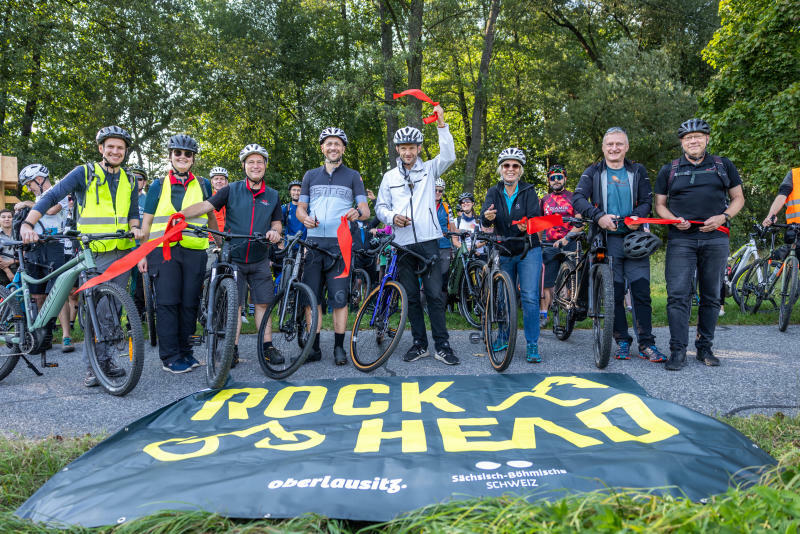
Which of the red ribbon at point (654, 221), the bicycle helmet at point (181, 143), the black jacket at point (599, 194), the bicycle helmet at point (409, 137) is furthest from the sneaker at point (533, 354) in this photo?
the bicycle helmet at point (181, 143)

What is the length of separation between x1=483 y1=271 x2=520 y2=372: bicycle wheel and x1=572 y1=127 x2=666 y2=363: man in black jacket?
119cm

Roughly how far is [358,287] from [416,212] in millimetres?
3930

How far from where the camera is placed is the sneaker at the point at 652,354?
5.17m

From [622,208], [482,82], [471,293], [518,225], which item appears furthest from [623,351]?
[482,82]

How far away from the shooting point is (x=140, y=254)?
182 inches

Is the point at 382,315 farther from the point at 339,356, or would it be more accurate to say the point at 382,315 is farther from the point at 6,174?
the point at 6,174

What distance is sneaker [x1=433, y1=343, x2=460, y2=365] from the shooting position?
5277 millimetres

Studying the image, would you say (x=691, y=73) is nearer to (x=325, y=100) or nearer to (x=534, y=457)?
(x=325, y=100)

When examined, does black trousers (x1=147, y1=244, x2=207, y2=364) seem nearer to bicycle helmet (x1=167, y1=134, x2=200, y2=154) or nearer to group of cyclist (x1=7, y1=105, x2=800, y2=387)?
group of cyclist (x1=7, y1=105, x2=800, y2=387)

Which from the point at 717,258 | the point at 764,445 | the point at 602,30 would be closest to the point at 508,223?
the point at 717,258

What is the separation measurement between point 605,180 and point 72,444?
16.7 feet

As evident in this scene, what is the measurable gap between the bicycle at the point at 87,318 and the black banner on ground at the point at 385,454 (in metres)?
1.32

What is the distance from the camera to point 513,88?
91.4ft

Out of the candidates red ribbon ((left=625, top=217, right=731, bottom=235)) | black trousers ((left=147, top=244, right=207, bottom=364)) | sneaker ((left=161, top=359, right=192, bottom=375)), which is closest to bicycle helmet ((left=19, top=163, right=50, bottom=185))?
black trousers ((left=147, top=244, right=207, bottom=364))
